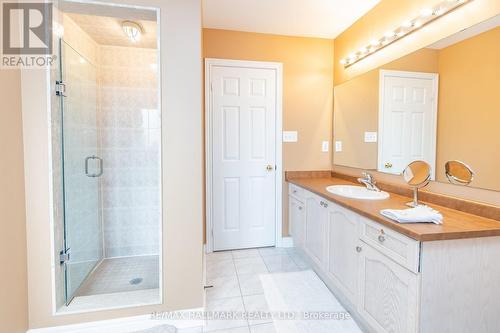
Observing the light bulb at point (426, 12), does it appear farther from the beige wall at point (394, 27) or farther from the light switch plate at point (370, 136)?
the light switch plate at point (370, 136)

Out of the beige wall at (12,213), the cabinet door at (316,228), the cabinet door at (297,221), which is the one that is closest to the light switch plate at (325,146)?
the cabinet door at (297,221)

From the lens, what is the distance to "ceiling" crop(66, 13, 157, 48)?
1.97 meters

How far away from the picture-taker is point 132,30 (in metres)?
2.14

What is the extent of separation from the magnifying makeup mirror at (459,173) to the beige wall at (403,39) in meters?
0.05

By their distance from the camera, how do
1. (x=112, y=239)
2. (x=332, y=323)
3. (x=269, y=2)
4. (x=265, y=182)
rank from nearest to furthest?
(x=332, y=323), (x=269, y=2), (x=112, y=239), (x=265, y=182)

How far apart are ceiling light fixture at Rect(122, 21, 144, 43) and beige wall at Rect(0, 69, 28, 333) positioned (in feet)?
2.95

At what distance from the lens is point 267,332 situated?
1693 millimetres

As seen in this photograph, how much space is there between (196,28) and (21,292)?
194 centimetres

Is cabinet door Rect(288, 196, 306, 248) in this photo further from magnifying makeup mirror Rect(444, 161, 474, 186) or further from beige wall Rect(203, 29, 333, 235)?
magnifying makeup mirror Rect(444, 161, 474, 186)

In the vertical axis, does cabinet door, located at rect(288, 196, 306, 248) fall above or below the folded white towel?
below

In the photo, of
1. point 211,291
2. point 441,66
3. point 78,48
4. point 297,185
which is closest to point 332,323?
point 211,291

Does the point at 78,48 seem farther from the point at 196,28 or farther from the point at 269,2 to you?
the point at 269,2

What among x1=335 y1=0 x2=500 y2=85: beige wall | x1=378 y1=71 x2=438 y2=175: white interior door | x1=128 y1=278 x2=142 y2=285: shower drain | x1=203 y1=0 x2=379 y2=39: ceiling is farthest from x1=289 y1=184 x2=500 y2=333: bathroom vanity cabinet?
x1=203 y1=0 x2=379 y2=39: ceiling

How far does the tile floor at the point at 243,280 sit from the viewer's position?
5.78ft
